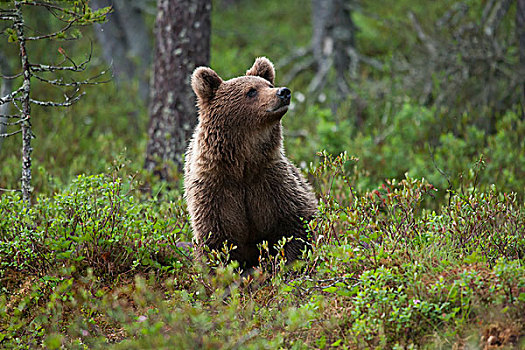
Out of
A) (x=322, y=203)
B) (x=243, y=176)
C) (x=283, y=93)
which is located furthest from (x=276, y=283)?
(x=283, y=93)

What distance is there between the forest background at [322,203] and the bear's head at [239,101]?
599 mm

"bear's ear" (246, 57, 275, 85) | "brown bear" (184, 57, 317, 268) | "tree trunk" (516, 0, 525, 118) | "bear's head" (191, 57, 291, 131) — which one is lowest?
"brown bear" (184, 57, 317, 268)

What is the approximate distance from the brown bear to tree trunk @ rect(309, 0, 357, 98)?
574cm

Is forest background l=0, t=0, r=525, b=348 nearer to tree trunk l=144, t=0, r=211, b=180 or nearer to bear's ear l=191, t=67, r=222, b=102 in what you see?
tree trunk l=144, t=0, r=211, b=180

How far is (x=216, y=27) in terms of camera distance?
15953mm

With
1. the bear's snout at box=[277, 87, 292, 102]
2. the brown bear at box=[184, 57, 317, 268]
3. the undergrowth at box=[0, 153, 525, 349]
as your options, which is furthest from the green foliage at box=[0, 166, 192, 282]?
the bear's snout at box=[277, 87, 292, 102]

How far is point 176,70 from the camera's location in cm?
675

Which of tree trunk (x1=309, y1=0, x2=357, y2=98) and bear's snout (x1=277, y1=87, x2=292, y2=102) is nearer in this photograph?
bear's snout (x1=277, y1=87, x2=292, y2=102)

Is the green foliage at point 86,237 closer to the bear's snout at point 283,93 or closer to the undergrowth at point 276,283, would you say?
the undergrowth at point 276,283

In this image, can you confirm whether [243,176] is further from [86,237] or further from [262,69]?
[86,237]

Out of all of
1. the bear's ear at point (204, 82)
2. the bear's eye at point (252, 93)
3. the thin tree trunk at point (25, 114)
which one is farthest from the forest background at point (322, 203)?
the bear's ear at point (204, 82)

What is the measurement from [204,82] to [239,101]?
354mm

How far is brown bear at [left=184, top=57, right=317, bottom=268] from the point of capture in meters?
4.48

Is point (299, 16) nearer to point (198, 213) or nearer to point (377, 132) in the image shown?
point (377, 132)
